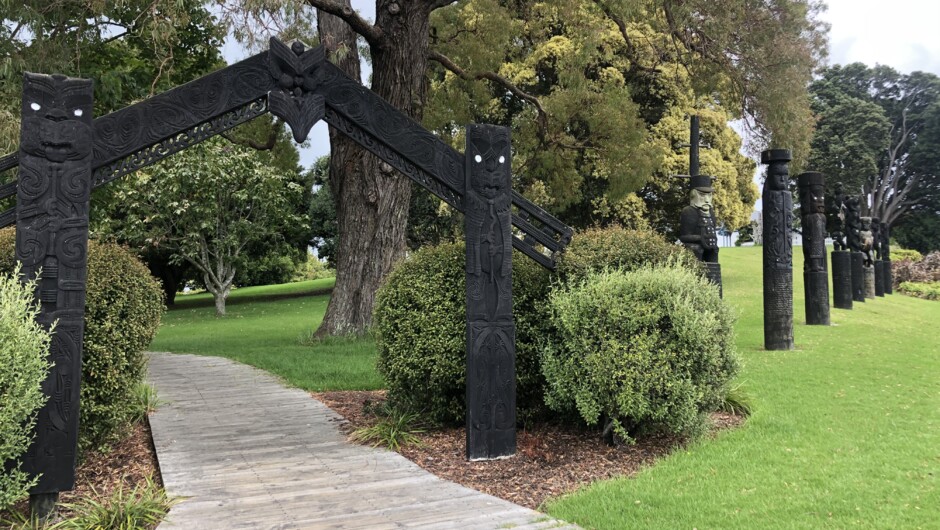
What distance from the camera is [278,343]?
14156mm

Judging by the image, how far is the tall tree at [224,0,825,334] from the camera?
11891 mm

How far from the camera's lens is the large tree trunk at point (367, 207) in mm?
12094

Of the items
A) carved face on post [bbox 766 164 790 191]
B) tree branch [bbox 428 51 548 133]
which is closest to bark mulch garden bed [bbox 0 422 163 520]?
tree branch [bbox 428 51 548 133]

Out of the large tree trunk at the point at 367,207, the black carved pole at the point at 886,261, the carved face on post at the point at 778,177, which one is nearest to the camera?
the carved face on post at the point at 778,177

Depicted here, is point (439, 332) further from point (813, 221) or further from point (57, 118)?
point (813, 221)

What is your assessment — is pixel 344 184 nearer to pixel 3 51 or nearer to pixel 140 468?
pixel 3 51

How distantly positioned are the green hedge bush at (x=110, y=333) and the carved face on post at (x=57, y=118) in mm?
1260

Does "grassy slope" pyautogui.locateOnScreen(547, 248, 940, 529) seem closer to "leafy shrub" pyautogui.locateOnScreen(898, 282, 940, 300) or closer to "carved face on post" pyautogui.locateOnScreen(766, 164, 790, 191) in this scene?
"carved face on post" pyautogui.locateOnScreen(766, 164, 790, 191)

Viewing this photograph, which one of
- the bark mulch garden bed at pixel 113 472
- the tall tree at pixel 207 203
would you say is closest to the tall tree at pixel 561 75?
the bark mulch garden bed at pixel 113 472

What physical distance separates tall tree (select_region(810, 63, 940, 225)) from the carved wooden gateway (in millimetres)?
43369

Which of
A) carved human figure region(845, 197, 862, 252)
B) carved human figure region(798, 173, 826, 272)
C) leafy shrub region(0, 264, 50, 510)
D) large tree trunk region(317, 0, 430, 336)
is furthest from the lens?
carved human figure region(845, 197, 862, 252)

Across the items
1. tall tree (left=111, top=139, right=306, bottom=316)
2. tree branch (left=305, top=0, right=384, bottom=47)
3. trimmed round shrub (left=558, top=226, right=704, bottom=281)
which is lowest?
trimmed round shrub (left=558, top=226, right=704, bottom=281)

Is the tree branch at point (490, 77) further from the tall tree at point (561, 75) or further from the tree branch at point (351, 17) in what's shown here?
the tree branch at point (351, 17)

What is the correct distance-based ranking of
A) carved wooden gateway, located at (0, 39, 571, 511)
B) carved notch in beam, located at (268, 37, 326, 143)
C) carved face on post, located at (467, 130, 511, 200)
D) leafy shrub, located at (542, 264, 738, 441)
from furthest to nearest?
carved face on post, located at (467, 130, 511, 200) → leafy shrub, located at (542, 264, 738, 441) → carved notch in beam, located at (268, 37, 326, 143) → carved wooden gateway, located at (0, 39, 571, 511)
